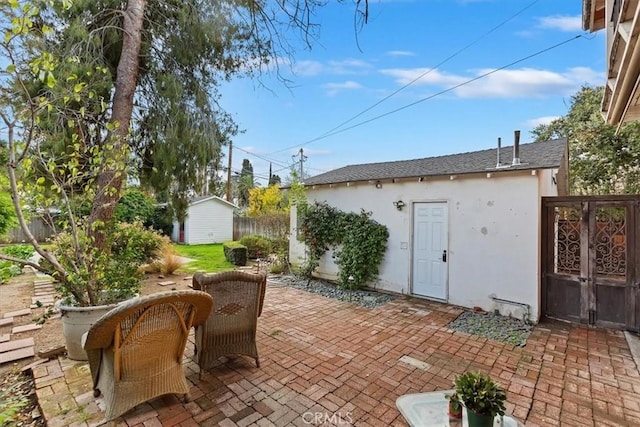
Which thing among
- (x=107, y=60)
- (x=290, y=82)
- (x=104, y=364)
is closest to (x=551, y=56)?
(x=290, y=82)

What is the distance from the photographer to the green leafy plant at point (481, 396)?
1852mm

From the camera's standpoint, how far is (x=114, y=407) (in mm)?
2576

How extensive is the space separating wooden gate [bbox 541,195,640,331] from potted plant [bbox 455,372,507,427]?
4.88 meters

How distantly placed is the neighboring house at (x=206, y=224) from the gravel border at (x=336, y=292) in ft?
38.0

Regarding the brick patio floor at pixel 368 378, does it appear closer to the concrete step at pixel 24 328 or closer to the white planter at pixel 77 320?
the white planter at pixel 77 320

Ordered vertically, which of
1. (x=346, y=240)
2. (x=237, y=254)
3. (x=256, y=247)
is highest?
(x=346, y=240)

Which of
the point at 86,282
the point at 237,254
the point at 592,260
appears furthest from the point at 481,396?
the point at 237,254

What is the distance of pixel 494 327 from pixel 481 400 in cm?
402

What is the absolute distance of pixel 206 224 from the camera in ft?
63.5

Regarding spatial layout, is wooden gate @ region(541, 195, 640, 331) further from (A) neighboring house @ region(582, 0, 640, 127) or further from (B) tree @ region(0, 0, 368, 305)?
(B) tree @ region(0, 0, 368, 305)

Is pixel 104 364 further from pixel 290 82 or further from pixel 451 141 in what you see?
pixel 451 141

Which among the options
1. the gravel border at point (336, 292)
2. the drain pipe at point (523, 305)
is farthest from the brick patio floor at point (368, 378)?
the gravel border at point (336, 292)

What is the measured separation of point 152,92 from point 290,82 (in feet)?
14.3

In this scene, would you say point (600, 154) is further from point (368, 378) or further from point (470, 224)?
point (368, 378)
